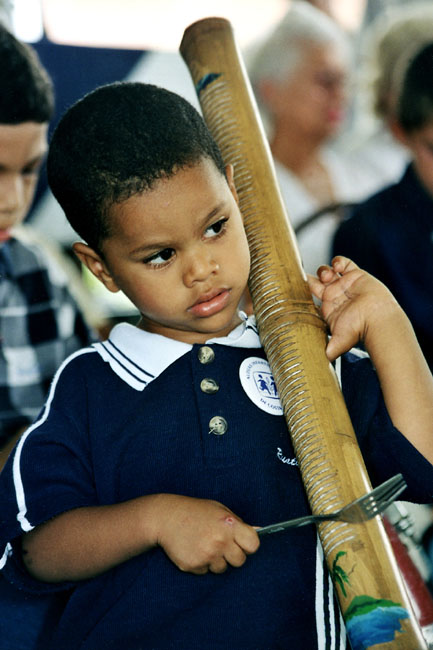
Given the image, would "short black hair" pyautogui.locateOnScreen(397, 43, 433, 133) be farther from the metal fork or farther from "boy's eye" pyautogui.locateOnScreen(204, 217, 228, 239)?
the metal fork

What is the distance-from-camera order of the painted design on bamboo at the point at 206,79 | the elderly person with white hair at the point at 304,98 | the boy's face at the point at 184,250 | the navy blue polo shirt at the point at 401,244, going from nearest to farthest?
1. the boy's face at the point at 184,250
2. the painted design on bamboo at the point at 206,79
3. the navy blue polo shirt at the point at 401,244
4. the elderly person with white hair at the point at 304,98

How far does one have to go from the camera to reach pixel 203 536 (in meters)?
0.60

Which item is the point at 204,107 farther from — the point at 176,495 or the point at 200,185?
the point at 176,495

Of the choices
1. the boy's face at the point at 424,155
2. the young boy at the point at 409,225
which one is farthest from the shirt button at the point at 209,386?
the boy's face at the point at 424,155

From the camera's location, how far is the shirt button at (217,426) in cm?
66

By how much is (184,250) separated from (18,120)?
381 millimetres

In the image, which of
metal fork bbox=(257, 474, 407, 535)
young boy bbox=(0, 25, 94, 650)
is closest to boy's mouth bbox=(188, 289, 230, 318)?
metal fork bbox=(257, 474, 407, 535)

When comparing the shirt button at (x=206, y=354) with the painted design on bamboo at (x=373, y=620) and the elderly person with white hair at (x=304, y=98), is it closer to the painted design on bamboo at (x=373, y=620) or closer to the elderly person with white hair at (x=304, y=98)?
the painted design on bamboo at (x=373, y=620)

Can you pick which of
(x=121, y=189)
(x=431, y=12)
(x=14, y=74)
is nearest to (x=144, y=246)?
(x=121, y=189)

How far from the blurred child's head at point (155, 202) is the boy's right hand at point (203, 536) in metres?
0.18

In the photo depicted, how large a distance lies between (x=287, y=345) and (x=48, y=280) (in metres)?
0.48

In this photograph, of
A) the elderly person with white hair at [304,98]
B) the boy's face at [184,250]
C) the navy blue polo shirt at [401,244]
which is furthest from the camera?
the elderly person with white hair at [304,98]

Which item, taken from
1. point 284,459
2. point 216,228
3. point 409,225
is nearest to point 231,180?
point 216,228

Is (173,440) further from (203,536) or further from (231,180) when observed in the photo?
(231,180)
